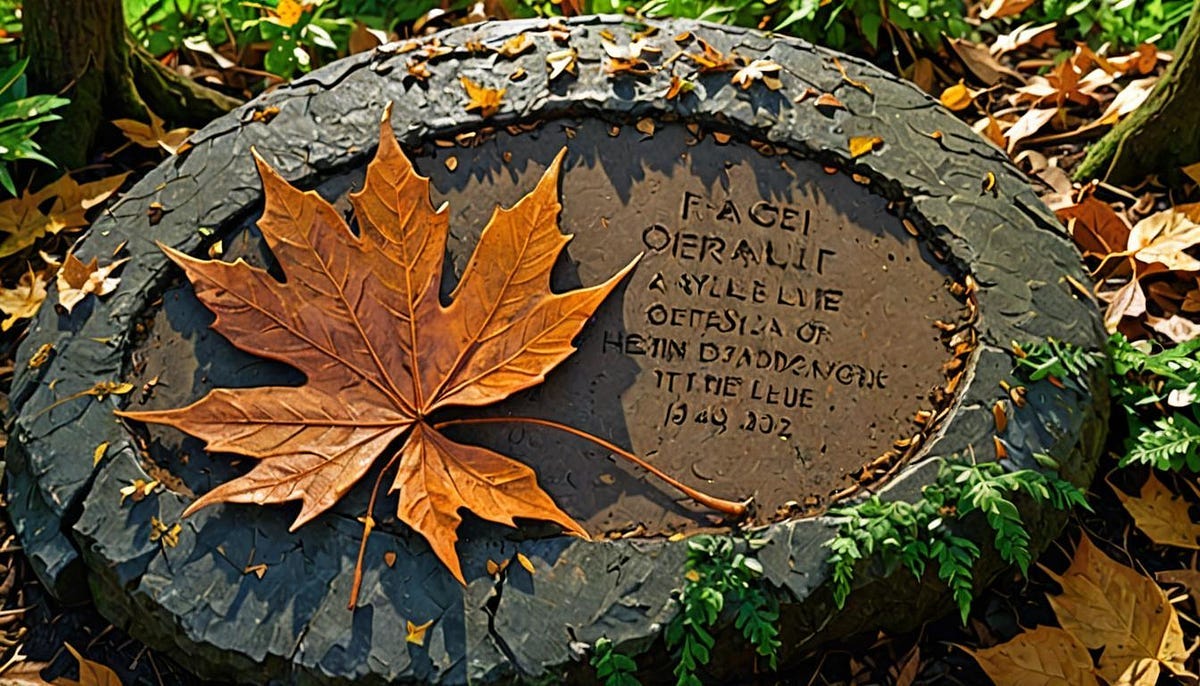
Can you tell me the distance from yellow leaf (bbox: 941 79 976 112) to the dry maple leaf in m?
1.42

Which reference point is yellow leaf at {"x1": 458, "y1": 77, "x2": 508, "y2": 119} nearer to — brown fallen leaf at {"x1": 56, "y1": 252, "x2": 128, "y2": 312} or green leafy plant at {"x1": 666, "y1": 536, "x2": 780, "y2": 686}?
brown fallen leaf at {"x1": 56, "y1": 252, "x2": 128, "y2": 312}

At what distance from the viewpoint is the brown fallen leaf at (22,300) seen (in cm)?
335

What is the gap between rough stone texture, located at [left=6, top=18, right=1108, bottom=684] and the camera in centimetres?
262

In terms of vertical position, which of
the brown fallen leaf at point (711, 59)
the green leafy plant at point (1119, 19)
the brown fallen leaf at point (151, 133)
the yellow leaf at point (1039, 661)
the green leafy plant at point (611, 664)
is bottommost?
the yellow leaf at point (1039, 661)

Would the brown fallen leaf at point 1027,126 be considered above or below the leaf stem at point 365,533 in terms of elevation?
above

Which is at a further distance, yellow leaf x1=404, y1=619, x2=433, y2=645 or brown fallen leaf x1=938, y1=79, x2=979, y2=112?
brown fallen leaf x1=938, y1=79, x2=979, y2=112

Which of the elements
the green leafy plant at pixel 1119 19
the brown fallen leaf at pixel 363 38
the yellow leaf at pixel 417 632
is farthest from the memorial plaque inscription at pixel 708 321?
the green leafy plant at pixel 1119 19

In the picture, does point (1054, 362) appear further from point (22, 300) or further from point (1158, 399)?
point (22, 300)

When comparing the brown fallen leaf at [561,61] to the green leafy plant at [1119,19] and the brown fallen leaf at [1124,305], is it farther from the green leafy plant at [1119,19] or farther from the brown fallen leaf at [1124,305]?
the green leafy plant at [1119,19]

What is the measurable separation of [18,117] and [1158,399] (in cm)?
302

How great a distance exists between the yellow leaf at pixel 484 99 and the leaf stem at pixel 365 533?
90 centimetres

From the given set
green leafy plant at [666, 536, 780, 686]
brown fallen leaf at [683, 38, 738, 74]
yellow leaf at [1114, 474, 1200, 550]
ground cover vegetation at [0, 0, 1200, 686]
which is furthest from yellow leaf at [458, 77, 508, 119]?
yellow leaf at [1114, 474, 1200, 550]

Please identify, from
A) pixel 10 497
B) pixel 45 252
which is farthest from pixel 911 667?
pixel 45 252

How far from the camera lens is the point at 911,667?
2.84 m
